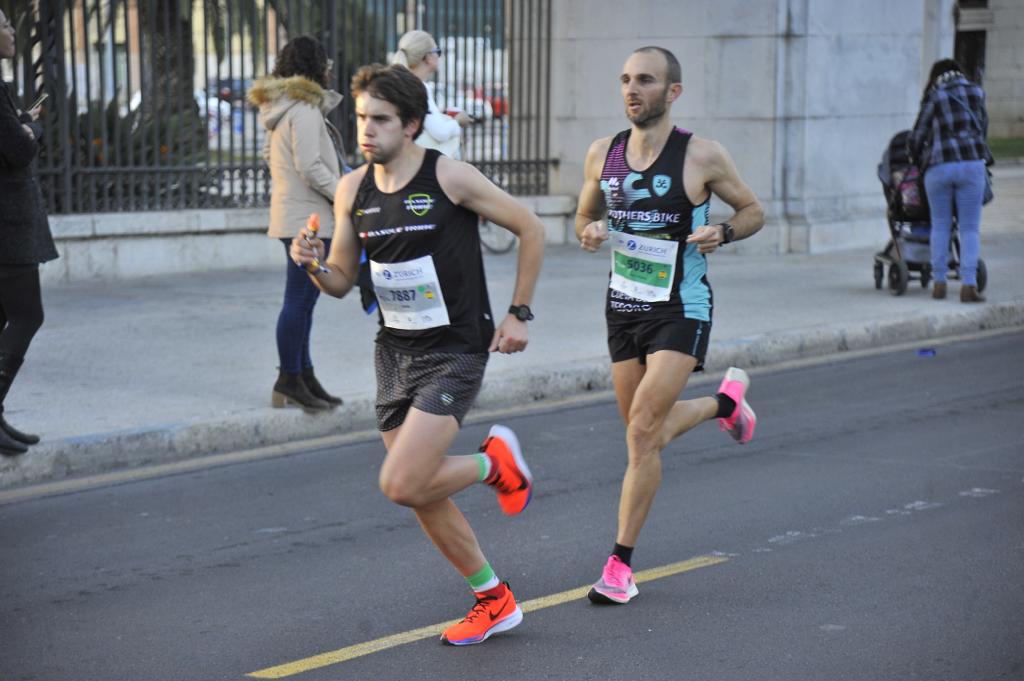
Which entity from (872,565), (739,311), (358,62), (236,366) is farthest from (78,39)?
(872,565)

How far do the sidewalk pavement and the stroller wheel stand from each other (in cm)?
→ 22

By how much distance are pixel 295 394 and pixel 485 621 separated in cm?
358

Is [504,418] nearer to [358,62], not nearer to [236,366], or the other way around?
[236,366]

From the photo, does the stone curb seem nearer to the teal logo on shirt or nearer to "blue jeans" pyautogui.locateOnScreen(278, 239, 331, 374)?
"blue jeans" pyautogui.locateOnScreen(278, 239, 331, 374)

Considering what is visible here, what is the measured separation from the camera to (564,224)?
55.3ft

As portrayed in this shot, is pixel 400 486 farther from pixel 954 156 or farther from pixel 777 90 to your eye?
pixel 777 90

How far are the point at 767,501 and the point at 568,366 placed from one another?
3046 millimetres

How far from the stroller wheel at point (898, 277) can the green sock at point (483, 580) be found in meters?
8.75

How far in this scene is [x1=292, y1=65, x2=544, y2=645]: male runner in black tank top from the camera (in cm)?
493

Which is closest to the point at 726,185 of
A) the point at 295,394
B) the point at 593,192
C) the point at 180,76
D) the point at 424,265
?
the point at 593,192

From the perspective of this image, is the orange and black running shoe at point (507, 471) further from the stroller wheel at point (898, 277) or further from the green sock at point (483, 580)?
the stroller wheel at point (898, 277)

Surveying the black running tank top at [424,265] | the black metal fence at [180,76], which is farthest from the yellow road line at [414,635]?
the black metal fence at [180,76]

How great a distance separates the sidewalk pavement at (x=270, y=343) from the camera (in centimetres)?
811

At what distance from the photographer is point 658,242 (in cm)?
571
